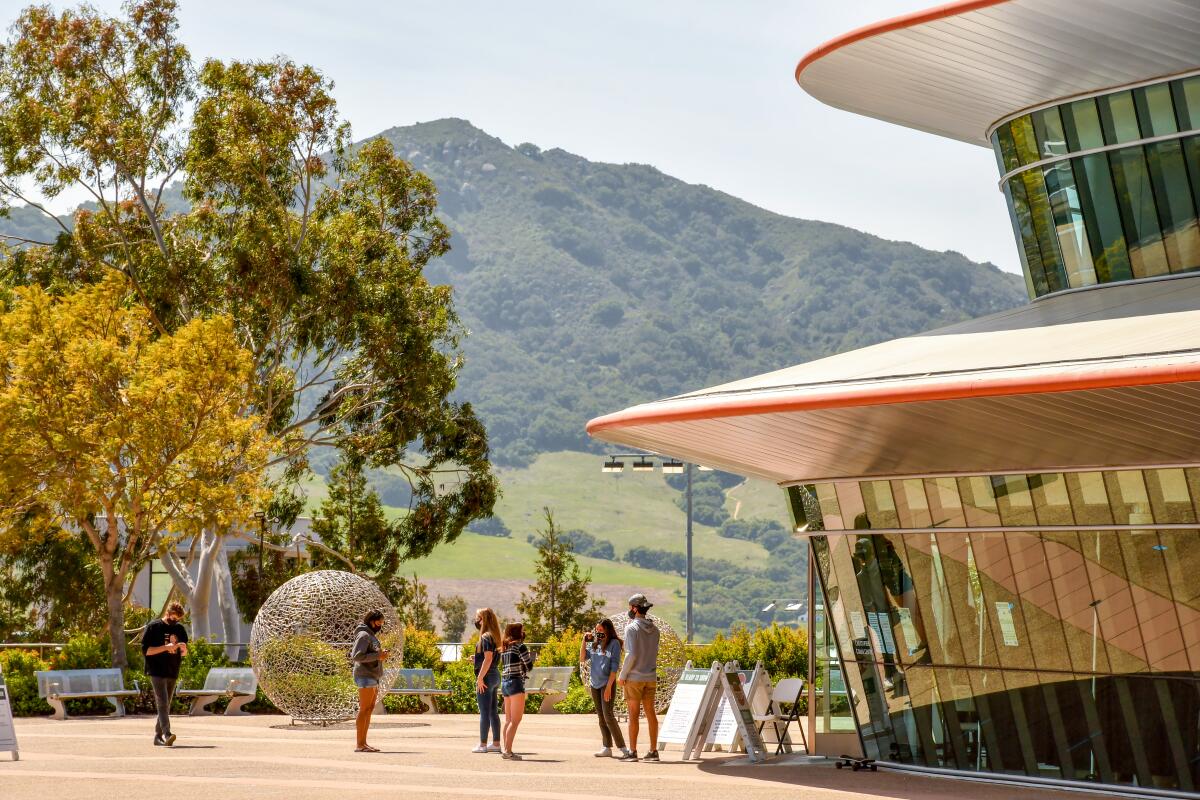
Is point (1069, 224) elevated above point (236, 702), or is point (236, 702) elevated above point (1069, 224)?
point (1069, 224)

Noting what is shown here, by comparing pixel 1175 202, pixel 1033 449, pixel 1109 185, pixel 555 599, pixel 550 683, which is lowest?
pixel 550 683

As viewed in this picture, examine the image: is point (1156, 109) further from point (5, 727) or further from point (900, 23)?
point (5, 727)

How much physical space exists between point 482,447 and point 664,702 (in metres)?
16.4

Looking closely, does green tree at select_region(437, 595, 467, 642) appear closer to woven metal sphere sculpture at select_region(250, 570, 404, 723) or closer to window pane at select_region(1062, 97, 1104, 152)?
woven metal sphere sculpture at select_region(250, 570, 404, 723)

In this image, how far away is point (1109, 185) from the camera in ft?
61.6

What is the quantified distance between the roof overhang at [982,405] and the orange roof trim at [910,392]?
0.04ft

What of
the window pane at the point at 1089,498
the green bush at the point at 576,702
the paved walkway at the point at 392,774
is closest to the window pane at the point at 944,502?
the window pane at the point at 1089,498

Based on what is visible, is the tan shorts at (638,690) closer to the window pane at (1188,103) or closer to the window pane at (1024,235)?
the window pane at (1024,235)

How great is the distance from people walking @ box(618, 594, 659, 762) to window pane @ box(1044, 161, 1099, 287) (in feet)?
24.4

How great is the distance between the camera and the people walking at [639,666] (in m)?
→ 17.0

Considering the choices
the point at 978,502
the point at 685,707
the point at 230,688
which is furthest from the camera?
the point at 230,688

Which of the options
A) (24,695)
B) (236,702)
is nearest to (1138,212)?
(236,702)

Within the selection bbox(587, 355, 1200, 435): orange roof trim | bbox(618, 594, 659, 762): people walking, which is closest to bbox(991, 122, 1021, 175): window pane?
bbox(587, 355, 1200, 435): orange roof trim

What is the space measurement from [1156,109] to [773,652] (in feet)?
43.6
